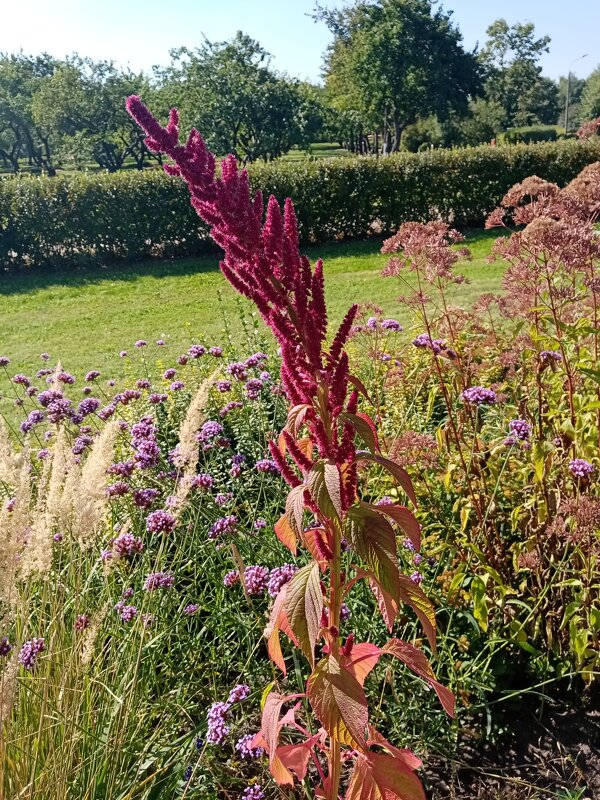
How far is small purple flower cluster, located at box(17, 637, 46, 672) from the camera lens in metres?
2.16

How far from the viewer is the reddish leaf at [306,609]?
4.74ft

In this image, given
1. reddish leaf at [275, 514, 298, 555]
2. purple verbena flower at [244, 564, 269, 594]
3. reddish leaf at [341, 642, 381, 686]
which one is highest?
reddish leaf at [275, 514, 298, 555]

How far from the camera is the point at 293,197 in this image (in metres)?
15.8

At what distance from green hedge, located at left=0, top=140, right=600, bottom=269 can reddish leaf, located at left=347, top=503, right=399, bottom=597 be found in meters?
14.5

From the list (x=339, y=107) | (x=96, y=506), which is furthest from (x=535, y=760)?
(x=339, y=107)

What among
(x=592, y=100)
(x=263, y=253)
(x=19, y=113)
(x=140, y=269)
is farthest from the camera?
(x=592, y=100)

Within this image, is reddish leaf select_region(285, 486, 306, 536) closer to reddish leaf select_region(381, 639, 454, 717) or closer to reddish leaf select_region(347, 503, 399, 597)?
reddish leaf select_region(347, 503, 399, 597)

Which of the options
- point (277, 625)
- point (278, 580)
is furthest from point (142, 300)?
point (277, 625)

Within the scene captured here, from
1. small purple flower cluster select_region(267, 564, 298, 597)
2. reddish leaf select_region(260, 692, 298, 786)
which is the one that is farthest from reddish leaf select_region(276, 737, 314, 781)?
small purple flower cluster select_region(267, 564, 298, 597)

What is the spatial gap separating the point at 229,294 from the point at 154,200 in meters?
4.41

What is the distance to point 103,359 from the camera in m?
9.24

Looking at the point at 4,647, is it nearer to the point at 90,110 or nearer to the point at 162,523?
the point at 162,523

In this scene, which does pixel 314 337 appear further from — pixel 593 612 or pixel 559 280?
pixel 559 280

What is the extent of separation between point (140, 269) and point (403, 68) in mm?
31812
